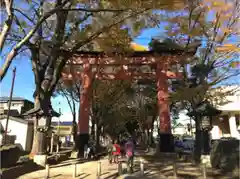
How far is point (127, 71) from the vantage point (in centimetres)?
1905

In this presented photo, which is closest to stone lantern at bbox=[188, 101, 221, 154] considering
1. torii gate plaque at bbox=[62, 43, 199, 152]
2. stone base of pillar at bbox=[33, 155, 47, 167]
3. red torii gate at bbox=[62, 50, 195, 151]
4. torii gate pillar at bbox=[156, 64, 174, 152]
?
torii gate pillar at bbox=[156, 64, 174, 152]

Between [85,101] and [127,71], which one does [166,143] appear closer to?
[127,71]

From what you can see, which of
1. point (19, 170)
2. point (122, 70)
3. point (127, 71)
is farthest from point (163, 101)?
point (19, 170)

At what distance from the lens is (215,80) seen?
491 inches

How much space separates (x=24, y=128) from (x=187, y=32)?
18.7 m

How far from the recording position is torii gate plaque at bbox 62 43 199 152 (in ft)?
55.8

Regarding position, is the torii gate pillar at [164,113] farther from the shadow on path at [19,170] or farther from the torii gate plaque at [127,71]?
the shadow on path at [19,170]

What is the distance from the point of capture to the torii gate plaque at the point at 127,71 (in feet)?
55.8

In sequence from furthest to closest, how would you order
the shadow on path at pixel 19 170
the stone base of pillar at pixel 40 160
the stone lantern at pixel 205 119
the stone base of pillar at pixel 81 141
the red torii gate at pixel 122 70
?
1. the red torii gate at pixel 122 70
2. the stone base of pillar at pixel 81 141
3. the stone lantern at pixel 205 119
4. the stone base of pillar at pixel 40 160
5. the shadow on path at pixel 19 170

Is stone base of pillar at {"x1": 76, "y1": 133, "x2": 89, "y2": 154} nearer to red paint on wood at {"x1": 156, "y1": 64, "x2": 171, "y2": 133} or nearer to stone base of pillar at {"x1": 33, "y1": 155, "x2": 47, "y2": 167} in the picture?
stone base of pillar at {"x1": 33, "y1": 155, "x2": 47, "y2": 167}

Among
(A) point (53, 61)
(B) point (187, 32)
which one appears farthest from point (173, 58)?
(A) point (53, 61)

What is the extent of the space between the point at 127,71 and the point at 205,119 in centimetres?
826

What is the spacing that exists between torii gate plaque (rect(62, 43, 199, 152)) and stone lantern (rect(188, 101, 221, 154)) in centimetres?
432

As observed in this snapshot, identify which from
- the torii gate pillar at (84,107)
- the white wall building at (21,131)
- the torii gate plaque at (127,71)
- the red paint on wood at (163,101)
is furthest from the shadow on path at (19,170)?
the white wall building at (21,131)
